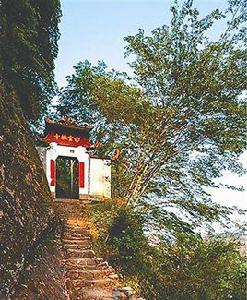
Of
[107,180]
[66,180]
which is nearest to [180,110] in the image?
[107,180]

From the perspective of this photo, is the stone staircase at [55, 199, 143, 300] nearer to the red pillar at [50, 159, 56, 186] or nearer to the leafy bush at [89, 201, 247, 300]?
the leafy bush at [89, 201, 247, 300]

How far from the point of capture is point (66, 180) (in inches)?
591

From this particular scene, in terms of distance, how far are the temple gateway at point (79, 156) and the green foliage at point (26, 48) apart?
2.68m

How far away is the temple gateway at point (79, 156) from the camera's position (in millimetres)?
11422

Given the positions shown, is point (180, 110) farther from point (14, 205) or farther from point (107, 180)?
point (14, 205)

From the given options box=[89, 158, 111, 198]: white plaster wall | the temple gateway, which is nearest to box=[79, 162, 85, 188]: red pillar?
the temple gateway

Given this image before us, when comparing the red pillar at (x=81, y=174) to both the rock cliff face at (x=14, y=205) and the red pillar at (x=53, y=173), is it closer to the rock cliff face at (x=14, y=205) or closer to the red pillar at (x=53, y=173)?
the red pillar at (x=53, y=173)

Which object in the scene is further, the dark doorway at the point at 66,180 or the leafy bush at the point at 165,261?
the dark doorway at the point at 66,180

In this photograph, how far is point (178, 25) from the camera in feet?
35.8

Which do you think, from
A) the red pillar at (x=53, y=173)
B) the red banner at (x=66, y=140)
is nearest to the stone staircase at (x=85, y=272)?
the red pillar at (x=53, y=173)

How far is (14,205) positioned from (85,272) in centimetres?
236

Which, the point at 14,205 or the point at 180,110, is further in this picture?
the point at 180,110

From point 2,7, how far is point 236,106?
21.3 feet

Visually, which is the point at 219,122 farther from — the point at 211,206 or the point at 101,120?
the point at 101,120
